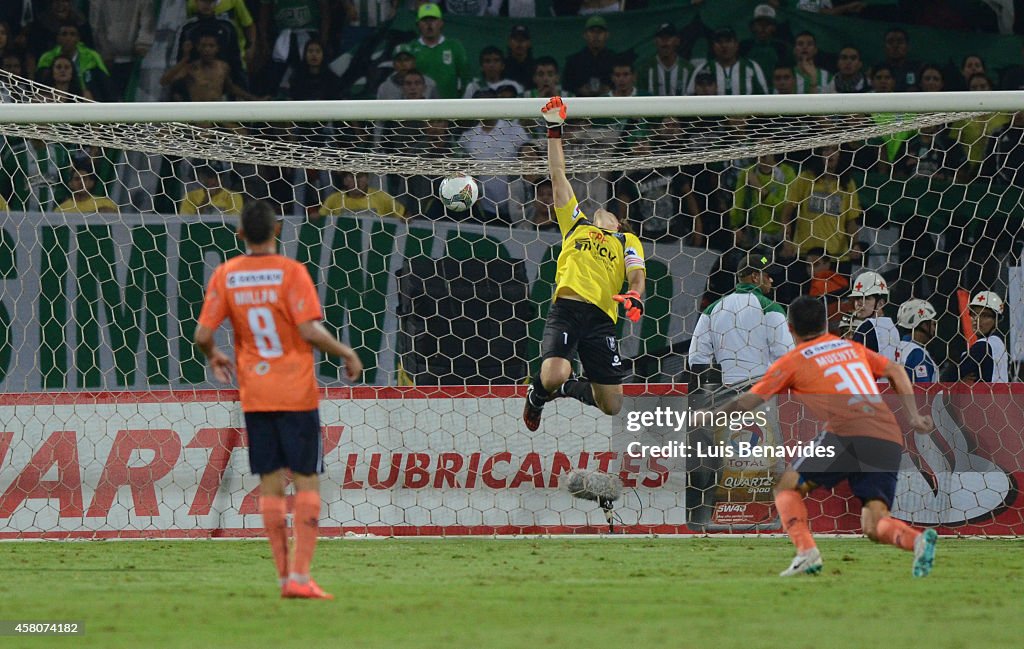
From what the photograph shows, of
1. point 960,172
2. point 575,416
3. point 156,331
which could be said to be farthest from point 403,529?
point 960,172

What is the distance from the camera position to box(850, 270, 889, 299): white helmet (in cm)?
1059

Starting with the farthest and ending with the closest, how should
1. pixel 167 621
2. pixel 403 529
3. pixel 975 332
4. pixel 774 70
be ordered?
pixel 774 70 → pixel 975 332 → pixel 403 529 → pixel 167 621

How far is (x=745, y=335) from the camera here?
10133mm

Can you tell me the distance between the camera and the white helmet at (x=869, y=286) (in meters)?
10.6

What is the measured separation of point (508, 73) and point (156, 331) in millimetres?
5119

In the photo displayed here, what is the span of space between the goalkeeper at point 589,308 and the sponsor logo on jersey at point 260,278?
3.84 meters

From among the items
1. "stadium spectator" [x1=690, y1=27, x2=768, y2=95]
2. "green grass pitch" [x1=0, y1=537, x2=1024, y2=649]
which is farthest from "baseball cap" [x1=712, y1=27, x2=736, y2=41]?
"green grass pitch" [x1=0, y1=537, x2=1024, y2=649]

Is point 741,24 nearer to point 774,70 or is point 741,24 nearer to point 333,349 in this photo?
point 774,70

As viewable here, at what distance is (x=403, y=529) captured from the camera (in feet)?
31.8

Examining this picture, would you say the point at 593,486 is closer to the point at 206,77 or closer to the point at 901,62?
the point at 901,62

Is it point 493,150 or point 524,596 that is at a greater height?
point 493,150

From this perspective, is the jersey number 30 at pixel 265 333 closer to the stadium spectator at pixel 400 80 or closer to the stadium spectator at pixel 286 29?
the stadium spectator at pixel 400 80

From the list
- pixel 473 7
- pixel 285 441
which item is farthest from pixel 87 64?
pixel 285 441

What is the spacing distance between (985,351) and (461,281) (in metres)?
4.24
